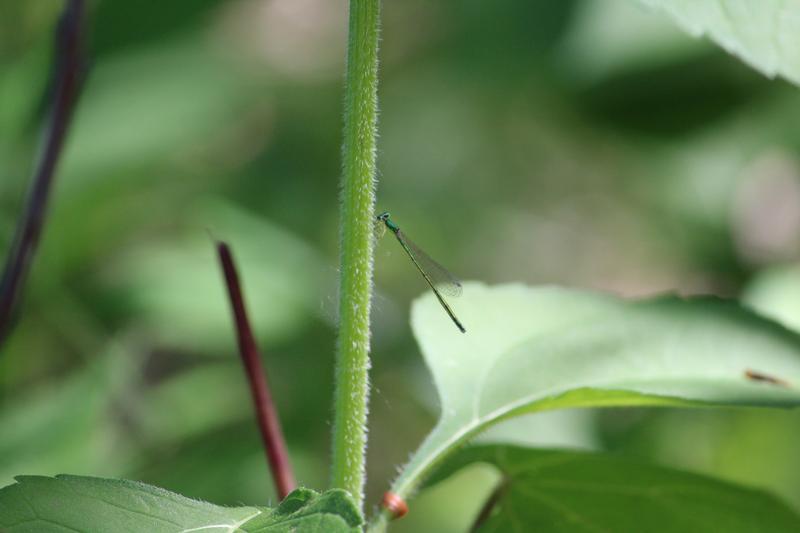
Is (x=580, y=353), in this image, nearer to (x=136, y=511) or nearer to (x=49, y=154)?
(x=136, y=511)

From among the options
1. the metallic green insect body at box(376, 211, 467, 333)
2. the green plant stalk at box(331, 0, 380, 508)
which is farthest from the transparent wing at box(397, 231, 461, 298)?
the green plant stalk at box(331, 0, 380, 508)

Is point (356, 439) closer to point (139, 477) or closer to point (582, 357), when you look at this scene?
→ point (582, 357)

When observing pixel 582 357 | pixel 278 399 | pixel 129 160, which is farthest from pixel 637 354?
pixel 129 160

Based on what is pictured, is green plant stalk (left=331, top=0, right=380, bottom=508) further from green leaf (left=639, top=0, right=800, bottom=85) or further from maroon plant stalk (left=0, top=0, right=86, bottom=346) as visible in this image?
maroon plant stalk (left=0, top=0, right=86, bottom=346)

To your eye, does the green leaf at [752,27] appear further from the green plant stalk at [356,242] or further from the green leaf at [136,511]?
the green leaf at [136,511]

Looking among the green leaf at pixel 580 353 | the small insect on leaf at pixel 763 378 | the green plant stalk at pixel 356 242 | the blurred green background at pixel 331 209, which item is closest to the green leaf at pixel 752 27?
the green plant stalk at pixel 356 242
